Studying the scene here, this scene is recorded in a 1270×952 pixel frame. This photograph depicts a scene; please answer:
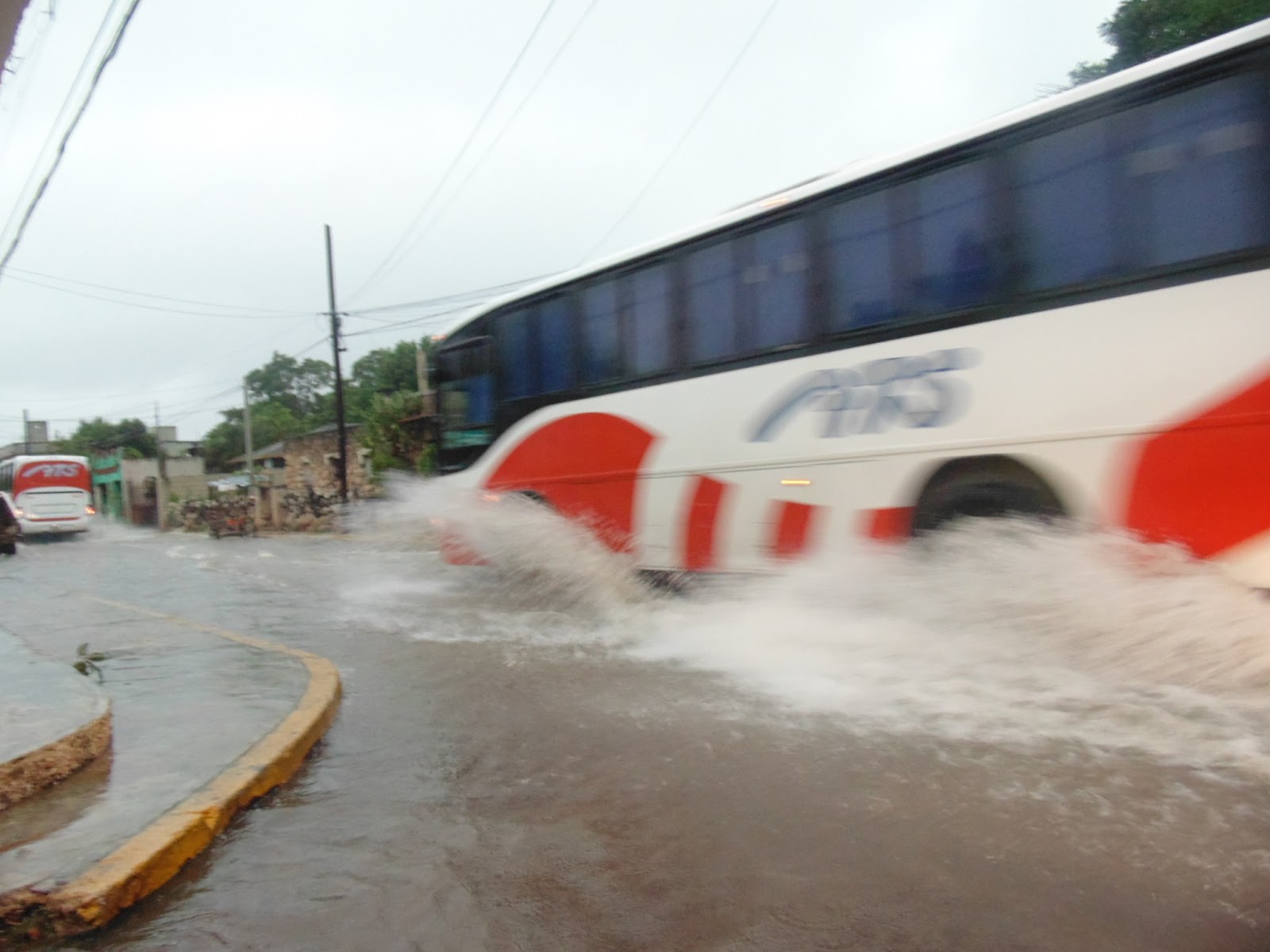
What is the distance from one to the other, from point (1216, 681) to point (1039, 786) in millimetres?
2168

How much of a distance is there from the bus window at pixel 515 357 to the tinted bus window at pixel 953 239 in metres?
4.68

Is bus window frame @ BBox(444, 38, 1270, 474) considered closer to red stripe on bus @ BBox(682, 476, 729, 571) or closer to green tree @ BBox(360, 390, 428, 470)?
red stripe on bus @ BBox(682, 476, 729, 571)

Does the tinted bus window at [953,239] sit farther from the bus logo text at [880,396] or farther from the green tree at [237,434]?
the green tree at [237,434]

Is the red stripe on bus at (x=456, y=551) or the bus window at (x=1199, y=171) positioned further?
the red stripe on bus at (x=456, y=551)

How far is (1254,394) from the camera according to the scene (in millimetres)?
4984

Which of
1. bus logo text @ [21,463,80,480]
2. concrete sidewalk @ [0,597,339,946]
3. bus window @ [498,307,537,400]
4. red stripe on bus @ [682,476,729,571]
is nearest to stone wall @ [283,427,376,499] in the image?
bus logo text @ [21,463,80,480]

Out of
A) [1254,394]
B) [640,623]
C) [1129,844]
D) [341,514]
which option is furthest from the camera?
[341,514]

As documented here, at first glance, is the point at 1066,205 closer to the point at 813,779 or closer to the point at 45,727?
the point at 813,779

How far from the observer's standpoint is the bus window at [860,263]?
6.87m

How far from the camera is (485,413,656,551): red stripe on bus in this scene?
9.15m

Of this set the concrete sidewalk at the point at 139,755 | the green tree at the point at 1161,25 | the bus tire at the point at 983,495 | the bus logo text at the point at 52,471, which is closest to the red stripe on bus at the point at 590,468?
the bus tire at the point at 983,495

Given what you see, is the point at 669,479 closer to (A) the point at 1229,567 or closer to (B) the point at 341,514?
(A) the point at 1229,567

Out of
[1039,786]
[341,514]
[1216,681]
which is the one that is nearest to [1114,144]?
[1216,681]

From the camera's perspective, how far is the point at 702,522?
8.41 m
